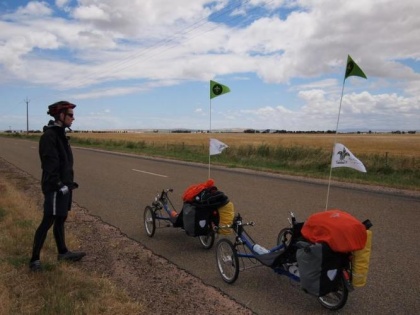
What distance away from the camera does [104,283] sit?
185 inches

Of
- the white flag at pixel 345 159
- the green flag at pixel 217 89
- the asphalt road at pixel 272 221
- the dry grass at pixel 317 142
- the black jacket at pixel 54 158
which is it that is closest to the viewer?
the asphalt road at pixel 272 221

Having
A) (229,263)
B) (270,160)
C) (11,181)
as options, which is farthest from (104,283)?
(270,160)

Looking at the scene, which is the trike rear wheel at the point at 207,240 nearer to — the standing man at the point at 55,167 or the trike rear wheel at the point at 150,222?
the trike rear wheel at the point at 150,222

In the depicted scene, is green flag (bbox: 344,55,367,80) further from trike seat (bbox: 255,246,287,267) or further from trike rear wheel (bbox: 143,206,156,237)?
trike rear wheel (bbox: 143,206,156,237)

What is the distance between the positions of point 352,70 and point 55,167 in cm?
532

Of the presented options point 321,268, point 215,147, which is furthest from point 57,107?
point 215,147

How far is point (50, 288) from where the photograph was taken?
14.7 ft

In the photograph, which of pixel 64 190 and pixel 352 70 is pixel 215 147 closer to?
pixel 352 70

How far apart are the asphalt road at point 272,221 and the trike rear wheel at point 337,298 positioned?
10cm

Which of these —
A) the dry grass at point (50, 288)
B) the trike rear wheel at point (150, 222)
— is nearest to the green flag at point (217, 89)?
the trike rear wheel at point (150, 222)

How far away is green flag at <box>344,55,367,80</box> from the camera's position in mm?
7395

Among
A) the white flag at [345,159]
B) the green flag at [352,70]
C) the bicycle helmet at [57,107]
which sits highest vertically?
the green flag at [352,70]

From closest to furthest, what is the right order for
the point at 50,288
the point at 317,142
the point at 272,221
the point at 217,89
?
the point at 50,288 < the point at 272,221 < the point at 217,89 < the point at 317,142

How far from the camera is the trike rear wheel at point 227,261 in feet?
16.4
